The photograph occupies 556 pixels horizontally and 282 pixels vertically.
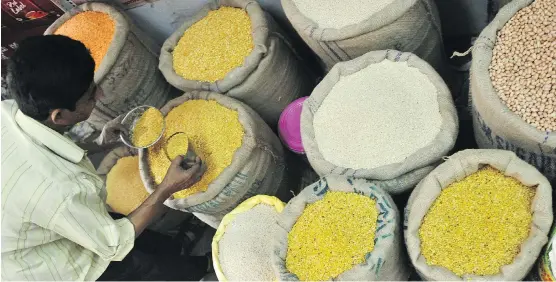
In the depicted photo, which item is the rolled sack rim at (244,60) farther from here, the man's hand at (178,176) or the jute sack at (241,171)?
the man's hand at (178,176)

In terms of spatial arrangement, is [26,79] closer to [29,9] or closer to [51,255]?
[51,255]

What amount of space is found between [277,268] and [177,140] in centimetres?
64

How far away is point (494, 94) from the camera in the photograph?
136 cm

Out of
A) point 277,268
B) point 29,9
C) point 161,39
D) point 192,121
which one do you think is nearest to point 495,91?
point 277,268

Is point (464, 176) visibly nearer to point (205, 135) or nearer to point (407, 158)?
point (407, 158)

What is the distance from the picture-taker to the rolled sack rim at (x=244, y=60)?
191cm

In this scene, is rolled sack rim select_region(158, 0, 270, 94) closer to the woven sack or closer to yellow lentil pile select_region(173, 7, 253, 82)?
yellow lentil pile select_region(173, 7, 253, 82)

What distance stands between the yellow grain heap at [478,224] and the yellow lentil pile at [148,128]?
0.96 meters

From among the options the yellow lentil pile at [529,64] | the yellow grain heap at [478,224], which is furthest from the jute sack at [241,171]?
the yellow lentil pile at [529,64]

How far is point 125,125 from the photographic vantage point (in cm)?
192

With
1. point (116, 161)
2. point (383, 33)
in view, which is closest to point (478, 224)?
point (383, 33)

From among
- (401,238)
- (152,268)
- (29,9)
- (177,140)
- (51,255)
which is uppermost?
(29,9)

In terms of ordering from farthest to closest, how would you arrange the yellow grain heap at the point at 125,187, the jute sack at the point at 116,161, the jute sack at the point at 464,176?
1. the jute sack at the point at 116,161
2. the yellow grain heap at the point at 125,187
3. the jute sack at the point at 464,176

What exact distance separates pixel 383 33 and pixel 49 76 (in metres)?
0.95
